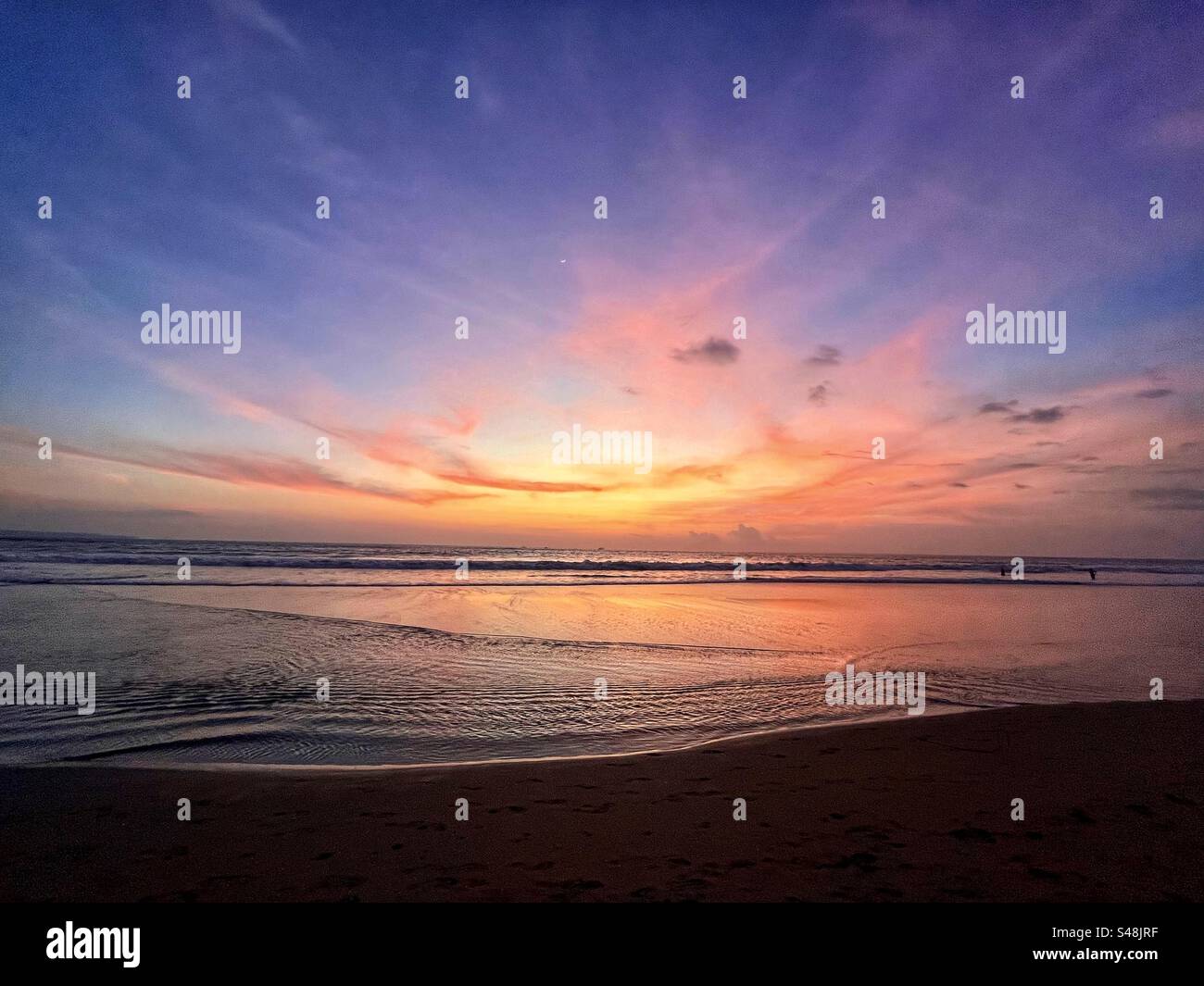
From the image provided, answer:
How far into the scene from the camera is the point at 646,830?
6.65 metres

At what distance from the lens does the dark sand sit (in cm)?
554

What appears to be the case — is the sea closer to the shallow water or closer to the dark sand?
the shallow water

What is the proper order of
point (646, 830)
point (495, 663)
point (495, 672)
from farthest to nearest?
point (495, 663)
point (495, 672)
point (646, 830)

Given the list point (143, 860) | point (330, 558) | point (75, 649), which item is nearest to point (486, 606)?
point (75, 649)

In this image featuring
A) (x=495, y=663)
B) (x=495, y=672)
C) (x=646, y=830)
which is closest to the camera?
(x=646, y=830)

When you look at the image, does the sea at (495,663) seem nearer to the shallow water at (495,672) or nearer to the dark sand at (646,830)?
the shallow water at (495,672)

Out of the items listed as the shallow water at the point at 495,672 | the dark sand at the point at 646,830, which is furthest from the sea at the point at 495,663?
the dark sand at the point at 646,830

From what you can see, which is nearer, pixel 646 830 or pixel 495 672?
pixel 646 830

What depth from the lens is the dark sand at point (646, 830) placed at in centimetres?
554

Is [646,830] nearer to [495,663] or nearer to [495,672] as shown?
[495,672]

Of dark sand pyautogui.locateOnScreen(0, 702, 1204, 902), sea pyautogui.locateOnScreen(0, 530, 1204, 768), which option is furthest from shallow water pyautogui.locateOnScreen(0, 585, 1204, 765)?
dark sand pyautogui.locateOnScreen(0, 702, 1204, 902)

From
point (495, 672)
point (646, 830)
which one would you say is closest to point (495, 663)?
point (495, 672)

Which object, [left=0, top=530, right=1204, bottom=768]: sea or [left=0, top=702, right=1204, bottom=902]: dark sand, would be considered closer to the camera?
[left=0, top=702, right=1204, bottom=902]: dark sand
